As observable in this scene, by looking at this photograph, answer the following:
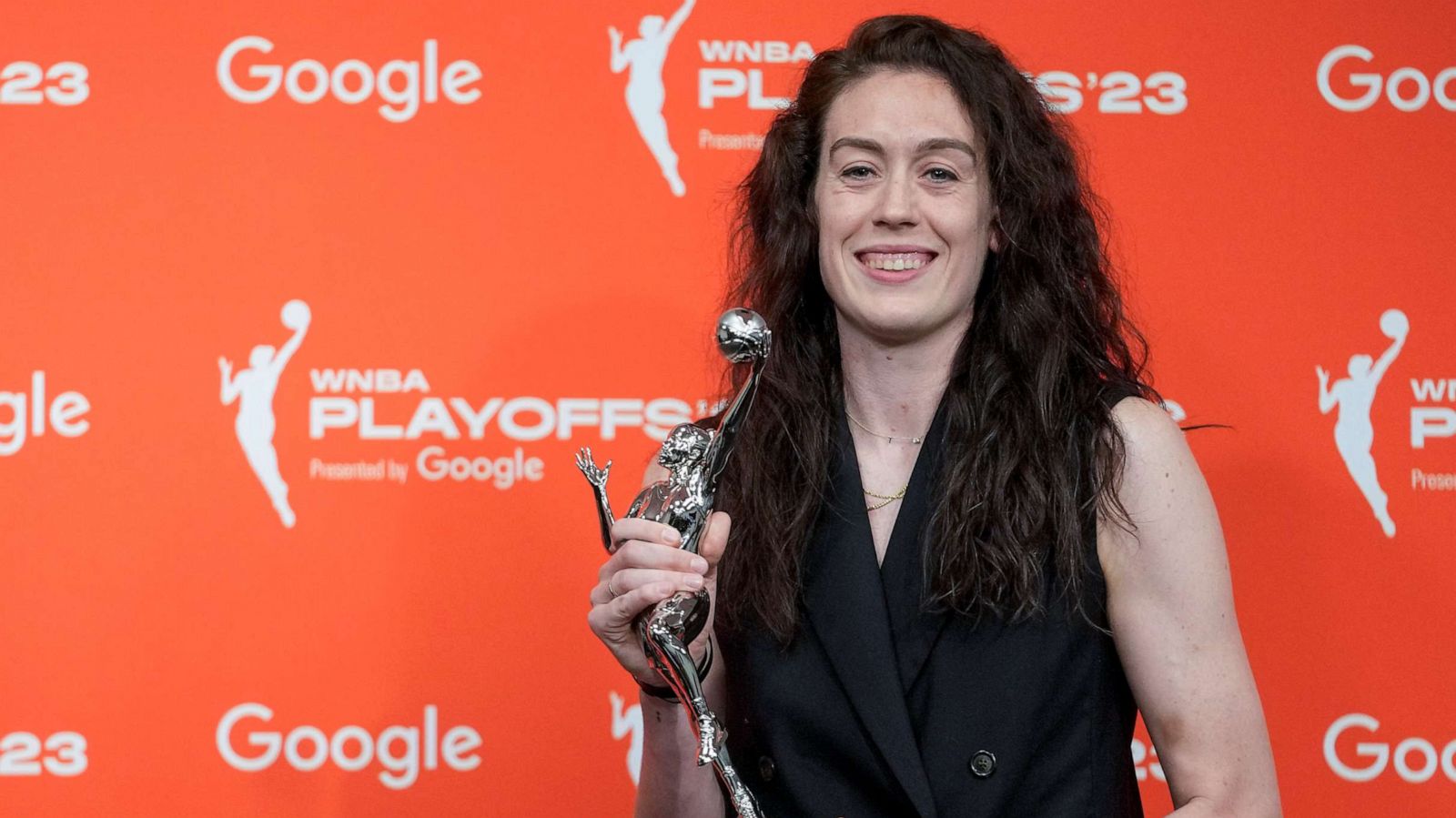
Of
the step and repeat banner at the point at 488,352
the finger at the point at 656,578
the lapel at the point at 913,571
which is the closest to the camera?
the finger at the point at 656,578

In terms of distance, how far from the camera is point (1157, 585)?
1.48 meters

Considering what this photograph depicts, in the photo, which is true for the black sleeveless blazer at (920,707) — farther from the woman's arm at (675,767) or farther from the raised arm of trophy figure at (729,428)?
the raised arm of trophy figure at (729,428)

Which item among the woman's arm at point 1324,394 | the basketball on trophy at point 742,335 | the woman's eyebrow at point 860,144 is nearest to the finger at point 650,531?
the basketball on trophy at point 742,335

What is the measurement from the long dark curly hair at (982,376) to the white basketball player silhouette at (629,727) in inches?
29.4

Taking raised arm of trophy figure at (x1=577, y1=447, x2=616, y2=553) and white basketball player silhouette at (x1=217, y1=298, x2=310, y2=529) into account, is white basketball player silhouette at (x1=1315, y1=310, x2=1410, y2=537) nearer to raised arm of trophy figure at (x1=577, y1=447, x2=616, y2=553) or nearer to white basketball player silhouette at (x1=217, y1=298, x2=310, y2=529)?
raised arm of trophy figure at (x1=577, y1=447, x2=616, y2=553)

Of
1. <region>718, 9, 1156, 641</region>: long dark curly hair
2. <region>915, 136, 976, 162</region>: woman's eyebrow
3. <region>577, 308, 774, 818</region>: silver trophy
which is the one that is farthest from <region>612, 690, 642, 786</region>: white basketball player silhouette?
<region>915, 136, 976, 162</region>: woman's eyebrow

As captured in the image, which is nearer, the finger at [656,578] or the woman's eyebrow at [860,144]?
the finger at [656,578]

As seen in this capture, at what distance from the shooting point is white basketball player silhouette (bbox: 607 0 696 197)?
7.71ft

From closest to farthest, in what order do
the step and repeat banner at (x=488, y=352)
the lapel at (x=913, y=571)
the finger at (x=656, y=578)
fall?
the finger at (x=656, y=578) < the lapel at (x=913, y=571) < the step and repeat banner at (x=488, y=352)

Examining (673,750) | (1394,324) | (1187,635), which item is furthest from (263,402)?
(1394,324)

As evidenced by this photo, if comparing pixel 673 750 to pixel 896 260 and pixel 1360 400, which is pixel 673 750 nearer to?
pixel 896 260

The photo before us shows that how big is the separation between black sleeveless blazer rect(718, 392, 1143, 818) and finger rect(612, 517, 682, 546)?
29 cm

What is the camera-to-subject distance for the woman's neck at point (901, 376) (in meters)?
1.63

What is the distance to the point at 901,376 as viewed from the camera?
1.63 metres
